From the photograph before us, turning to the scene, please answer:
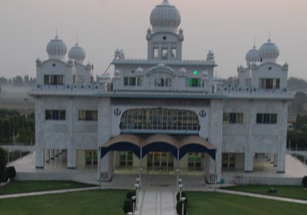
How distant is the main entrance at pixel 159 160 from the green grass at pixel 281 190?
24.4 feet

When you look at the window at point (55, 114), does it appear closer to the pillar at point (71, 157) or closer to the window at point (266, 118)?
the pillar at point (71, 157)

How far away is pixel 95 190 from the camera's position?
1300 inches

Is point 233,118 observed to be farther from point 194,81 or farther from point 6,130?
point 6,130

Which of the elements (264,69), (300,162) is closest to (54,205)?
(264,69)

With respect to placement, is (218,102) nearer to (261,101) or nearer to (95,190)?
(261,101)

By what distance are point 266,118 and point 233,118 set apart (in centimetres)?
353

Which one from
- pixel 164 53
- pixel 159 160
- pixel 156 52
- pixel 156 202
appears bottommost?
pixel 156 202

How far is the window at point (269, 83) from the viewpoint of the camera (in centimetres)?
3825

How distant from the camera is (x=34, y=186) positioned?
34.1m

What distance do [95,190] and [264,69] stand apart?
21.6 m

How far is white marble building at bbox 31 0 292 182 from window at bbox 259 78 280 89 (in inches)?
4.1

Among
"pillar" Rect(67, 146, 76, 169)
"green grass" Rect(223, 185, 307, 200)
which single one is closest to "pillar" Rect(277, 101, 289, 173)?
"green grass" Rect(223, 185, 307, 200)

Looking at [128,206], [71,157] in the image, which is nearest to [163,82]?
[71,157]

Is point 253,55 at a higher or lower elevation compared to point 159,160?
higher
